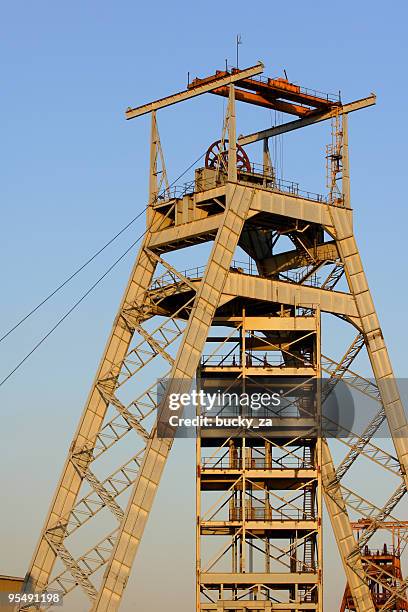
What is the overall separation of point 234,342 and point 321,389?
419 centimetres

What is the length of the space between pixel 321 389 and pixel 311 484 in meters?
4.00

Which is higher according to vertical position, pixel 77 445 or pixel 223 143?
pixel 223 143

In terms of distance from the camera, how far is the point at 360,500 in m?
58.3

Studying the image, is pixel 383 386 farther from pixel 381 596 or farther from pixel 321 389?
pixel 381 596

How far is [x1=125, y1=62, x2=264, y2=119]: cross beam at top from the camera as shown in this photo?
56.1 metres

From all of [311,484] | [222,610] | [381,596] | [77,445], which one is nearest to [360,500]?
[311,484]

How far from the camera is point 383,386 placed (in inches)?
2318

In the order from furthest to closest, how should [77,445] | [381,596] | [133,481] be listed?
[381,596] → [77,445] → [133,481]

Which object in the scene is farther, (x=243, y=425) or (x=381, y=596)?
(x=381, y=596)

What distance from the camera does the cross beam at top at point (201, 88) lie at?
184 ft

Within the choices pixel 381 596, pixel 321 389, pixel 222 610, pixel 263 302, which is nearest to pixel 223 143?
pixel 263 302

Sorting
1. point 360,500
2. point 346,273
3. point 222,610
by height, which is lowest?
point 222,610

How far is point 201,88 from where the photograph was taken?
57500 millimetres

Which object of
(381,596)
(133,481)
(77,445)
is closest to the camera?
(133,481)
